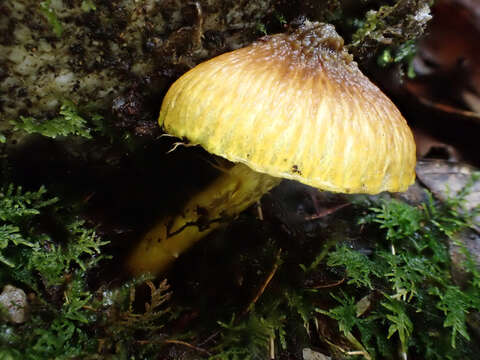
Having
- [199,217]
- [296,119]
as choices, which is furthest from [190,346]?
[296,119]

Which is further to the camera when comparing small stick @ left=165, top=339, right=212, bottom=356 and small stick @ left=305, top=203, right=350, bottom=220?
small stick @ left=305, top=203, right=350, bottom=220

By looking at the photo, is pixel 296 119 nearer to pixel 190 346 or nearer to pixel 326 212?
pixel 190 346

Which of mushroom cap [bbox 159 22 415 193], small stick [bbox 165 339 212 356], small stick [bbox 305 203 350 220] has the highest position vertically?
mushroom cap [bbox 159 22 415 193]

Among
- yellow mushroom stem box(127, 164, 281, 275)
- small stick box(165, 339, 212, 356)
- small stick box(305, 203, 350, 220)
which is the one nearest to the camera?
small stick box(165, 339, 212, 356)

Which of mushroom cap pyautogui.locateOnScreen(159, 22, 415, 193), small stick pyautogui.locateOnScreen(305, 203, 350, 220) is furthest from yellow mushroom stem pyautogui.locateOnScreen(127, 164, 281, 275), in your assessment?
small stick pyautogui.locateOnScreen(305, 203, 350, 220)

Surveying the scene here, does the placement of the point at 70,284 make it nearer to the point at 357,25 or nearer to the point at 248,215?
the point at 248,215

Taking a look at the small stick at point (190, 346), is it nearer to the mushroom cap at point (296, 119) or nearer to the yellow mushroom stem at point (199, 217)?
the yellow mushroom stem at point (199, 217)

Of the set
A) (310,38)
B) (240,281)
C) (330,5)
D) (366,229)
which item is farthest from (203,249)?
(330,5)

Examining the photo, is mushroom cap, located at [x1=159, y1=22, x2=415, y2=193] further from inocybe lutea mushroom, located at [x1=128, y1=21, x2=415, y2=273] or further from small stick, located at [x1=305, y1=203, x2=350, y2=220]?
small stick, located at [x1=305, y1=203, x2=350, y2=220]
